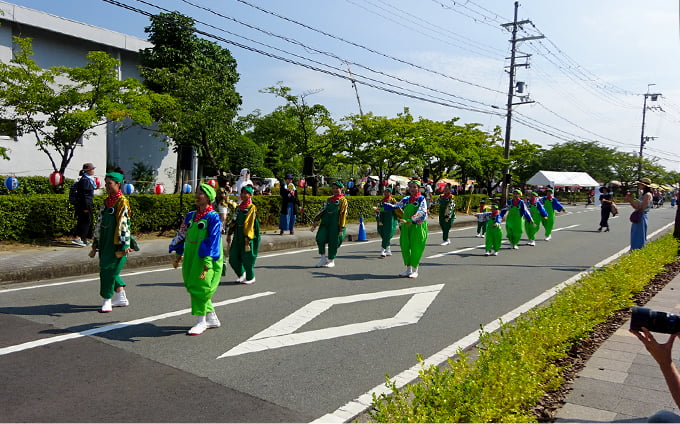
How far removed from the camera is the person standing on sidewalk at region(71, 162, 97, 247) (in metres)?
11.3

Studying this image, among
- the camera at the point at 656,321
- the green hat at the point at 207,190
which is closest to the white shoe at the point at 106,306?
the green hat at the point at 207,190

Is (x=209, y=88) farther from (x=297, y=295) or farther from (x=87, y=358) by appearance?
(x=87, y=358)

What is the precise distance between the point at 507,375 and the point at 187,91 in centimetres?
2073

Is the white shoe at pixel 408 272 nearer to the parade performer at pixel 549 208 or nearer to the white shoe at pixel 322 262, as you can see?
the white shoe at pixel 322 262

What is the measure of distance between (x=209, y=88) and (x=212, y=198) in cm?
1754

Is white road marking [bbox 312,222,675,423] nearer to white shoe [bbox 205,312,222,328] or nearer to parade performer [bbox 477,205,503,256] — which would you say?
white shoe [bbox 205,312,222,328]

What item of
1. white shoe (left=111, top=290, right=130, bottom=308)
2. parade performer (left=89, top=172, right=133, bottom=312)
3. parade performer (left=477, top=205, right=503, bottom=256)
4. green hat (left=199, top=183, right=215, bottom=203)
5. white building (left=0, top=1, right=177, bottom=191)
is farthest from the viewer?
white building (left=0, top=1, right=177, bottom=191)

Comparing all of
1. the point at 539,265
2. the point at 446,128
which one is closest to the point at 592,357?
the point at 539,265

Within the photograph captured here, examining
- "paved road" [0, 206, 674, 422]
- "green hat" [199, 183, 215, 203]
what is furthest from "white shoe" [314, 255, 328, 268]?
"green hat" [199, 183, 215, 203]

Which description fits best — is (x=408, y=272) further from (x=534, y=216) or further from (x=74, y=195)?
(x=534, y=216)

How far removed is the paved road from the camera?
2.20 m

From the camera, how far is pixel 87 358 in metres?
4.82

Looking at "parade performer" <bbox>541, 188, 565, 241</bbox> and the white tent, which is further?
the white tent

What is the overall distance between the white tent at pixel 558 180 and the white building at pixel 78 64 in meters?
35.3
